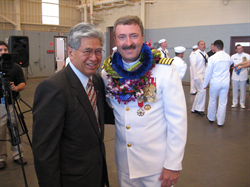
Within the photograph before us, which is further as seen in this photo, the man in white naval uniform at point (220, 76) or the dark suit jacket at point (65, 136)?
the man in white naval uniform at point (220, 76)

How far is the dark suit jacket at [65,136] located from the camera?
1215 millimetres

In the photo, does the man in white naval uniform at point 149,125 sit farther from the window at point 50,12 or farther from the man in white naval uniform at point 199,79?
the window at point 50,12

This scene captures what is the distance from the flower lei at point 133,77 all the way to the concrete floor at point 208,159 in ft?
5.36

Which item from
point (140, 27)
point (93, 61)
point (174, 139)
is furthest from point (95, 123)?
point (140, 27)

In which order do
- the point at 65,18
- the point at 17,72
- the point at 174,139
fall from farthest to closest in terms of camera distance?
the point at 65,18 → the point at 17,72 → the point at 174,139

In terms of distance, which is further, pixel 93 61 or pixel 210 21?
pixel 210 21

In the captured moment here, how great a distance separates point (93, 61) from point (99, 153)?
0.60 m

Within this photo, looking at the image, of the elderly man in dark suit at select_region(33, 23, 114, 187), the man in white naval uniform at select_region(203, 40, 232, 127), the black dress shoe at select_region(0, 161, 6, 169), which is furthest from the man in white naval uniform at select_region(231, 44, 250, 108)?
the elderly man in dark suit at select_region(33, 23, 114, 187)

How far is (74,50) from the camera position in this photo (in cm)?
134

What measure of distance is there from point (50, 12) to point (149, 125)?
568 inches

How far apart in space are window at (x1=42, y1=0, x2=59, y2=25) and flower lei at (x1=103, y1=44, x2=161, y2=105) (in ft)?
45.5

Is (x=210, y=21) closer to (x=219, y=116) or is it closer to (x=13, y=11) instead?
(x=219, y=116)

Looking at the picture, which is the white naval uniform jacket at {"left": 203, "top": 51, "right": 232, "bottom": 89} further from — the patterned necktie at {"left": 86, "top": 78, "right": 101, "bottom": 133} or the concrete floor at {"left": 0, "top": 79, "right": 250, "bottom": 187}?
the patterned necktie at {"left": 86, "top": 78, "right": 101, "bottom": 133}

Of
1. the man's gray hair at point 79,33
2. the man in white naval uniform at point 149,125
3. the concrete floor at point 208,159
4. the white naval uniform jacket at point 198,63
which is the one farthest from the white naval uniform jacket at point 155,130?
the white naval uniform jacket at point 198,63
